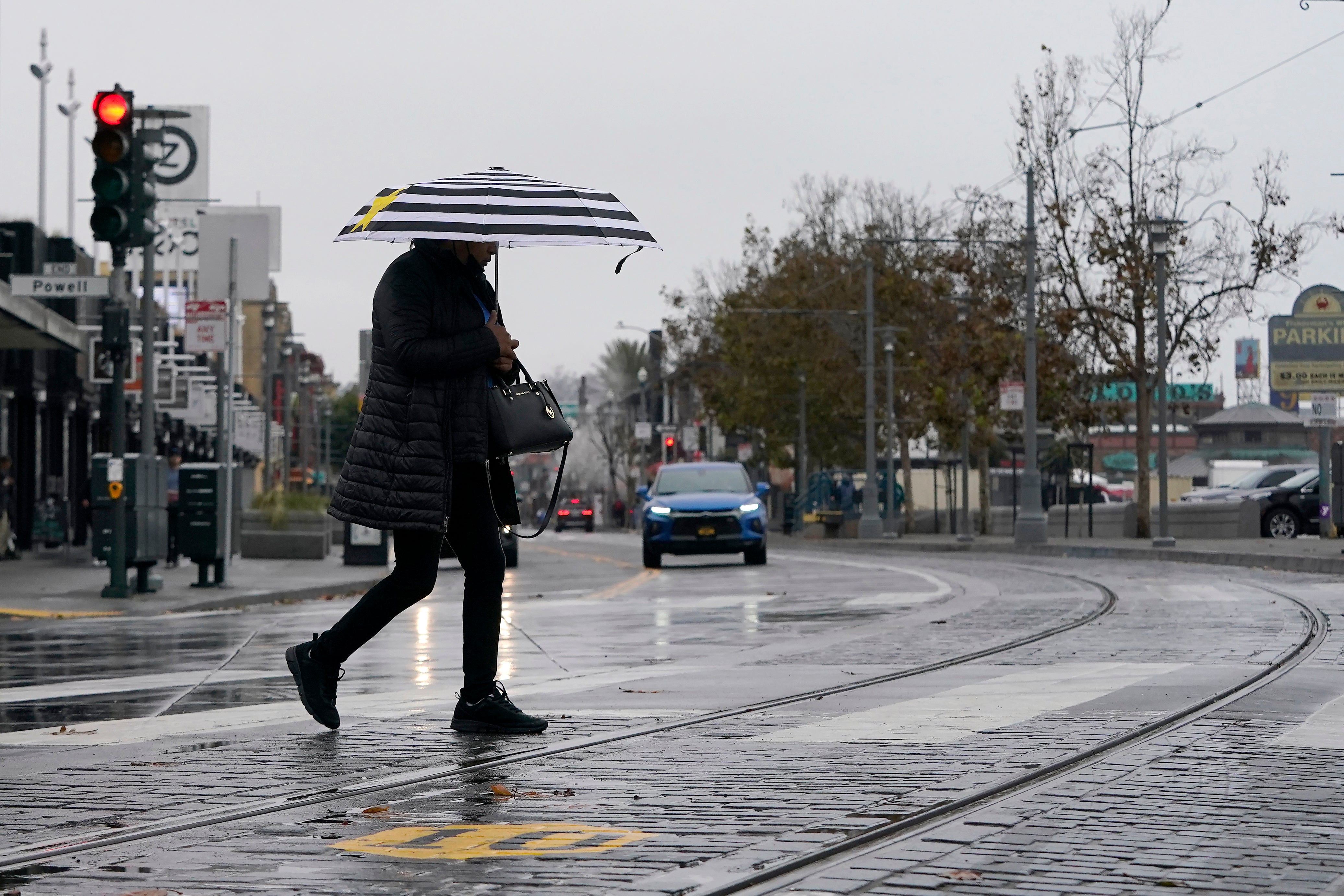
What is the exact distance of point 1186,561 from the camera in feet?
95.2

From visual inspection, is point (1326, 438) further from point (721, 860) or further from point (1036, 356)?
point (721, 860)

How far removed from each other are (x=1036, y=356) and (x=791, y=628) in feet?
106

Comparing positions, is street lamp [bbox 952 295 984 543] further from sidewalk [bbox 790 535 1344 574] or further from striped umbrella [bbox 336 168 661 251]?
striped umbrella [bbox 336 168 661 251]

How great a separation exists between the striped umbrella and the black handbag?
1.76ft

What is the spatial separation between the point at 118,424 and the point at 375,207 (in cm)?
1222

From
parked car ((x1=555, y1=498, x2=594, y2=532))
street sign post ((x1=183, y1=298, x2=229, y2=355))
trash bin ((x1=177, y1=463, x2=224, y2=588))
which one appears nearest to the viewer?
trash bin ((x1=177, y1=463, x2=224, y2=588))

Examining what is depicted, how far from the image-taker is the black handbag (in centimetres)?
725

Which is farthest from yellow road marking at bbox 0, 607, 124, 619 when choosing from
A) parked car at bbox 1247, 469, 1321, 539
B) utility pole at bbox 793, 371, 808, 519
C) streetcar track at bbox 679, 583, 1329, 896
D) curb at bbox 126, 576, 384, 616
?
utility pole at bbox 793, 371, 808, 519

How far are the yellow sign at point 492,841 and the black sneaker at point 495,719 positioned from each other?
6.71ft

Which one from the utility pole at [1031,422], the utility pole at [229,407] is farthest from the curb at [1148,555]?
the utility pole at [229,407]

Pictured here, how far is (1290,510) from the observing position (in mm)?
39656

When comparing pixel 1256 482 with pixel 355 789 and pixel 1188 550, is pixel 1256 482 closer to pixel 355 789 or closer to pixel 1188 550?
pixel 1188 550

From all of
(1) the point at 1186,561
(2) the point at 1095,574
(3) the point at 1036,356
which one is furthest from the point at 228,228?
(3) the point at 1036,356

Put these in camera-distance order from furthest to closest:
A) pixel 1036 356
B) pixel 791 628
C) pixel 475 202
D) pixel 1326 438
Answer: pixel 1036 356 → pixel 1326 438 → pixel 791 628 → pixel 475 202
